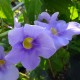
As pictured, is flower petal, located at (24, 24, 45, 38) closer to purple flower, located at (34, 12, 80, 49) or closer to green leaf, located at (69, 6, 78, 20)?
purple flower, located at (34, 12, 80, 49)

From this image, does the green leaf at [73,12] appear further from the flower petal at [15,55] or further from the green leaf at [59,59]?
the flower petal at [15,55]

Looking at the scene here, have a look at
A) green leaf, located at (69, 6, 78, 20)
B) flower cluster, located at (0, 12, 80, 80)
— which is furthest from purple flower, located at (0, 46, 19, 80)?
green leaf, located at (69, 6, 78, 20)

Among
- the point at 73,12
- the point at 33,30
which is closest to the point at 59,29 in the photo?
the point at 33,30

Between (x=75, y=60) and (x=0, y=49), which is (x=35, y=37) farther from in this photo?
(x=75, y=60)

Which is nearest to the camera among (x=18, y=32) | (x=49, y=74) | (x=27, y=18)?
(x=18, y=32)

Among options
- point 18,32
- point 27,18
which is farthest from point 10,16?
point 18,32

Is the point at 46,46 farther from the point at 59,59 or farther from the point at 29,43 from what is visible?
the point at 59,59

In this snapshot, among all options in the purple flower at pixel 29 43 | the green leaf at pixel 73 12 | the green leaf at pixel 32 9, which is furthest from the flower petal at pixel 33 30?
the green leaf at pixel 73 12
